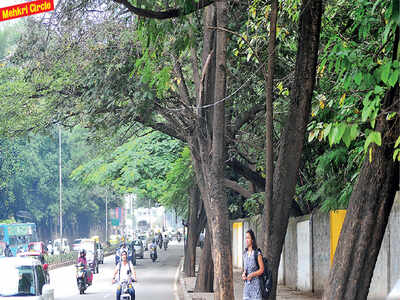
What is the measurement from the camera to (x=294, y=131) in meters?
10.5

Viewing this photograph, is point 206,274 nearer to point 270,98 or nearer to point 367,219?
point 270,98

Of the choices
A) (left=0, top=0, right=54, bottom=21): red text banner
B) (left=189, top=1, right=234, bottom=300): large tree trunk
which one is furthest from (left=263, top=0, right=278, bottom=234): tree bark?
(left=0, top=0, right=54, bottom=21): red text banner

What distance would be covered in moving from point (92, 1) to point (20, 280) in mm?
8824

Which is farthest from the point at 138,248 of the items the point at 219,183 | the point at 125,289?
the point at 219,183

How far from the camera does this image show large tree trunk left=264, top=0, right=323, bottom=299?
9977mm

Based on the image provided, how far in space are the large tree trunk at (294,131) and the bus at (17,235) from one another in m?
45.3

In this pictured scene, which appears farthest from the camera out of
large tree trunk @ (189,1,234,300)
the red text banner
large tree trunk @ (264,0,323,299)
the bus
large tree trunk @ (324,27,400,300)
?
the bus

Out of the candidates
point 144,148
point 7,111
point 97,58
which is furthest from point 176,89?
point 144,148

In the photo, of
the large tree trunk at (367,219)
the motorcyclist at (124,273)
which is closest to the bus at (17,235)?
the motorcyclist at (124,273)

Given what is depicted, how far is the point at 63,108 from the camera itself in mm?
20453

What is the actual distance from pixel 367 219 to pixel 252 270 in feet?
13.0

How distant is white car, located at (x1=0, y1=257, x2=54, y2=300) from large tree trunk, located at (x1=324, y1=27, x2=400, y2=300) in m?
4.72

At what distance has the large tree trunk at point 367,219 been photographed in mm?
7891

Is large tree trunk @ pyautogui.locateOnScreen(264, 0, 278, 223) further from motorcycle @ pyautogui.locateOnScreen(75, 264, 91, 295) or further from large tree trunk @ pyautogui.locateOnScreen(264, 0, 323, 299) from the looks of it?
motorcycle @ pyautogui.locateOnScreen(75, 264, 91, 295)
